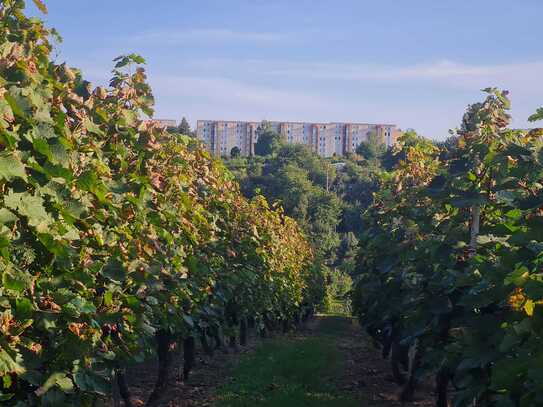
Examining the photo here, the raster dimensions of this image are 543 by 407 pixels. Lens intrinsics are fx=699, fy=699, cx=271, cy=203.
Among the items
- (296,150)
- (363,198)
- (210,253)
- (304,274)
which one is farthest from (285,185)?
(210,253)

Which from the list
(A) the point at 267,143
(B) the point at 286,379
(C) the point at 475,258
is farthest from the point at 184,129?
(A) the point at 267,143

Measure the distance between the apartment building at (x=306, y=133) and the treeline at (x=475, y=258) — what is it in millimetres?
164095

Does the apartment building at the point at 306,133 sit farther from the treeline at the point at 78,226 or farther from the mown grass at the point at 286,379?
the treeline at the point at 78,226

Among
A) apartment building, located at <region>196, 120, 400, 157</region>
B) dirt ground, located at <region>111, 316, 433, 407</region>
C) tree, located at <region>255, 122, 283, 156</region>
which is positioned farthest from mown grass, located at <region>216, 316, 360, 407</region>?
apartment building, located at <region>196, 120, 400, 157</region>

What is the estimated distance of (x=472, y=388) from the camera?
582 centimetres

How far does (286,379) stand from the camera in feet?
47.0

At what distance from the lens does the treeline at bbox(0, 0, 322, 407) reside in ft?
13.0

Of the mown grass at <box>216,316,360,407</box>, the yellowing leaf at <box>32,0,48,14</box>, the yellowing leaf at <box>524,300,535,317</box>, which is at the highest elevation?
the yellowing leaf at <box>32,0,48,14</box>

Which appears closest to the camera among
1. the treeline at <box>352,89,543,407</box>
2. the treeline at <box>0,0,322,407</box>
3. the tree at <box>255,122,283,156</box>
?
the treeline at <box>0,0,322,407</box>

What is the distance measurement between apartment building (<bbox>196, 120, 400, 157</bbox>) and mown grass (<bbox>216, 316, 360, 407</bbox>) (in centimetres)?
15532

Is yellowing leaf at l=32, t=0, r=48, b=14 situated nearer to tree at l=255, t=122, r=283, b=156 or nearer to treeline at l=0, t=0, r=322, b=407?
treeline at l=0, t=0, r=322, b=407

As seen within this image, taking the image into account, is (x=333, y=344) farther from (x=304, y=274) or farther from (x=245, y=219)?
(x=245, y=219)

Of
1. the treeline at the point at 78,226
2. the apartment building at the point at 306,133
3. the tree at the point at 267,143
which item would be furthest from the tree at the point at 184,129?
the apartment building at the point at 306,133

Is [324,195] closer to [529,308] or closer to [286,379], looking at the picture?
[286,379]
